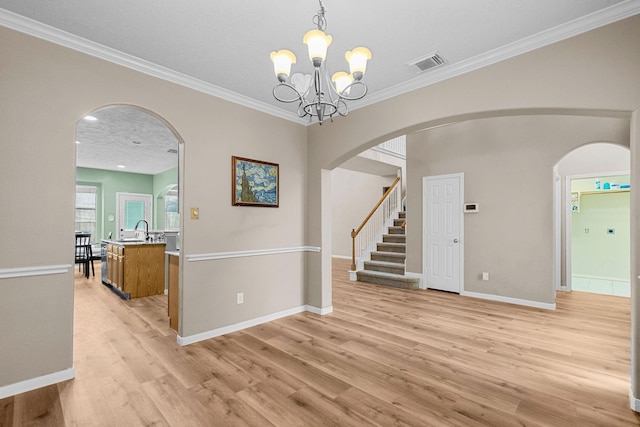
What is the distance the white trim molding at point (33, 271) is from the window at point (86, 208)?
27.4 ft

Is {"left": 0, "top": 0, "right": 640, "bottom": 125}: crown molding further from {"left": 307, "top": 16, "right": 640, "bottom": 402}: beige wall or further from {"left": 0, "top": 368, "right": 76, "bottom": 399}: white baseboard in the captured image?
{"left": 0, "top": 368, "right": 76, "bottom": 399}: white baseboard

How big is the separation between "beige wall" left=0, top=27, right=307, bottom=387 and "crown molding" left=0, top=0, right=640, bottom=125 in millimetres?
70

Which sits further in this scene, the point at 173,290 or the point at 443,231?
the point at 443,231

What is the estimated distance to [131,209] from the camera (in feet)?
32.0

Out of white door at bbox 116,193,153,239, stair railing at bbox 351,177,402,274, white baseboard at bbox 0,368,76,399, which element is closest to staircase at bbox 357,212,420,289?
stair railing at bbox 351,177,402,274

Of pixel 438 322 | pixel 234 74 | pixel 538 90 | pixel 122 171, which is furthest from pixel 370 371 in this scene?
→ pixel 122 171

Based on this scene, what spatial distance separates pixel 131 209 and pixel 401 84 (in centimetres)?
960

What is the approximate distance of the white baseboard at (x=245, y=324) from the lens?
3.19 metres

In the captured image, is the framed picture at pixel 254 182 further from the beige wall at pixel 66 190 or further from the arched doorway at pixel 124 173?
the arched doorway at pixel 124 173

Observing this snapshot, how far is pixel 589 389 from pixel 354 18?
3387mm

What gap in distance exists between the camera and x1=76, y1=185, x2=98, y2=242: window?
919 centimetres

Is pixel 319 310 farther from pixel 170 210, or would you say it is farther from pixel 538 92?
pixel 170 210

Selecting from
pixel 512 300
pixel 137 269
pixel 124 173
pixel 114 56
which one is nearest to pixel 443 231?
pixel 512 300

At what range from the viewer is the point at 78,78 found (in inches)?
101
